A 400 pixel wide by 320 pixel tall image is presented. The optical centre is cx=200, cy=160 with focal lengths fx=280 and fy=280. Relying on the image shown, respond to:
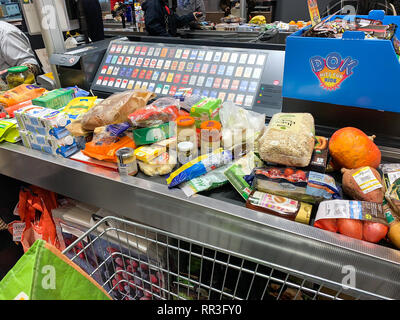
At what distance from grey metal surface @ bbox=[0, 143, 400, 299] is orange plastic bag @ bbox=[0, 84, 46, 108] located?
Answer: 31cm

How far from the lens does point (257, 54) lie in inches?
57.1

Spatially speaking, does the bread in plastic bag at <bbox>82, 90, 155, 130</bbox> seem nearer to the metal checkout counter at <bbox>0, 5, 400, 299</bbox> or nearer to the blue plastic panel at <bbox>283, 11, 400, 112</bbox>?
the metal checkout counter at <bbox>0, 5, 400, 299</bbox>

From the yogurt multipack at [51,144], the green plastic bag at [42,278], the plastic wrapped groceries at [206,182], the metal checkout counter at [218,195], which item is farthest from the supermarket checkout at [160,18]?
the green plastic bag at [42,278]

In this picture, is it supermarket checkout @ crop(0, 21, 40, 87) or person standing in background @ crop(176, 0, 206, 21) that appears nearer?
supermarket checkout @ crop(0, 21, 40, 87)

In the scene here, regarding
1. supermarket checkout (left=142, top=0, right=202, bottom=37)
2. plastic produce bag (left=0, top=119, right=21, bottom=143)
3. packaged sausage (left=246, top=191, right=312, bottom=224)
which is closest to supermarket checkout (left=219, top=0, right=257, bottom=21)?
supermarket checkout (left=142, top=0, right=202, bottom=37)

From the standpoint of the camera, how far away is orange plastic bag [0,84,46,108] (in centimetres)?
147

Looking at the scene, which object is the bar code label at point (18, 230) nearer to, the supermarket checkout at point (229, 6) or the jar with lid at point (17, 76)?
the jar with lid at point (17, 76)

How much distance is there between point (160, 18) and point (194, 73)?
8.73ft

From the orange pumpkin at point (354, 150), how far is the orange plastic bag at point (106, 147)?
77cm

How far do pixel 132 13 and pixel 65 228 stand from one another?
5349mm

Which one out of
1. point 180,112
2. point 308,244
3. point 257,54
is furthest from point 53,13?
point 308,244

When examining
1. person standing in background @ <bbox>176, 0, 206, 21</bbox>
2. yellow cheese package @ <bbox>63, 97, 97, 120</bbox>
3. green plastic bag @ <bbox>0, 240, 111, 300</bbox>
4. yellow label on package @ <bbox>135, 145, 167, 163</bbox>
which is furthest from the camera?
person standing in background @ <bbox>176, 0, 206, 21</bbox>

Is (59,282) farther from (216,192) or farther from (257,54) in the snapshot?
(257,54)

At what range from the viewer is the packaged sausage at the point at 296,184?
85cm
